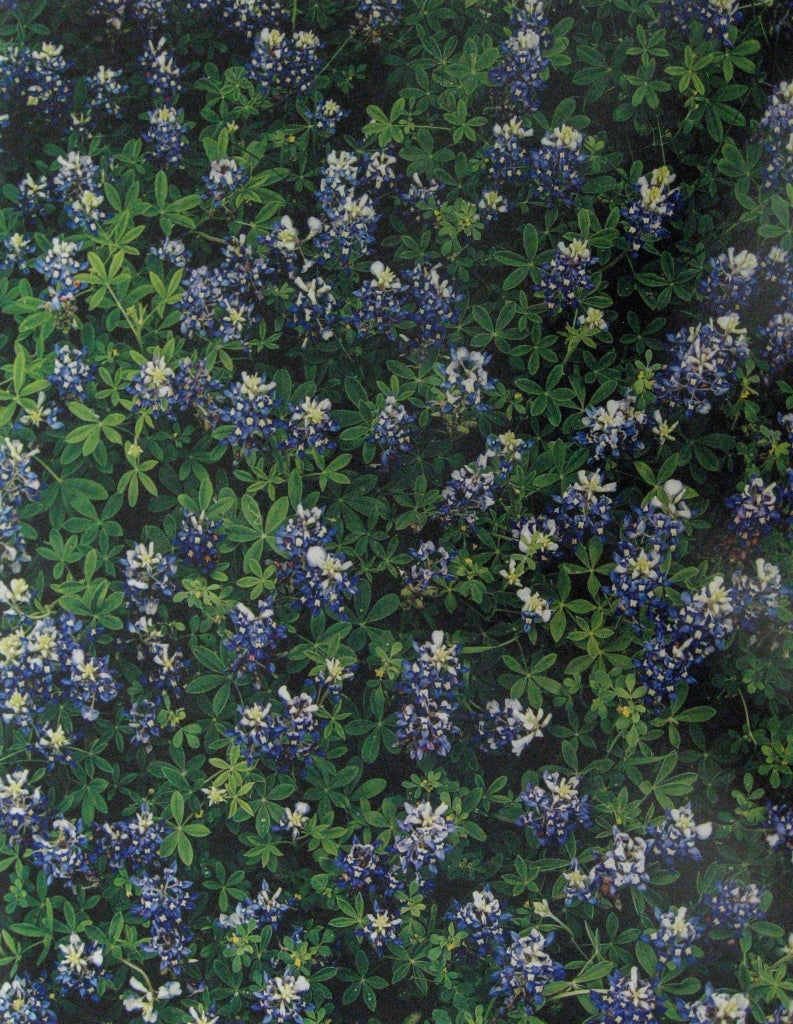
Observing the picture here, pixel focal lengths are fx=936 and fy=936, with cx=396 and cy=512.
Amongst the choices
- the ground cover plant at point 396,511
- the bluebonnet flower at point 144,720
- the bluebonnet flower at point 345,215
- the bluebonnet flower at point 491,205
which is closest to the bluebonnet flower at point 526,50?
the ground cover plant at point 396,511

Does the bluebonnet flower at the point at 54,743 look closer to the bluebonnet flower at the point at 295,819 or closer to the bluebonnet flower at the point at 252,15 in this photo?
the bluebonnet flower at the point at 295,819

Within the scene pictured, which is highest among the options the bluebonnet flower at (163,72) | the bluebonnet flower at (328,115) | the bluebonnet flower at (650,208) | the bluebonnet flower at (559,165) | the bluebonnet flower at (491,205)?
the bluebonnet flower at (163,72)

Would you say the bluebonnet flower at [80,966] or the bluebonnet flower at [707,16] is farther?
the bluebonnet flower at [80,966]

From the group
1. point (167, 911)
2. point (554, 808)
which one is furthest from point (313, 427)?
point (167, 911)

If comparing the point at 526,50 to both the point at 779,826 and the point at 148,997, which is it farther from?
the point at 148,997

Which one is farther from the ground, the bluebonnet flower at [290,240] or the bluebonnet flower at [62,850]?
the bluebonnet flower at [290,240]

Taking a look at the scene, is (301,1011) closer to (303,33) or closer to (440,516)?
(440,516)

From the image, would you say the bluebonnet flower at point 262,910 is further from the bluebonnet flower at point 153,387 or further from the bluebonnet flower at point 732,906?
the bluebonnet flower at point 153,387
